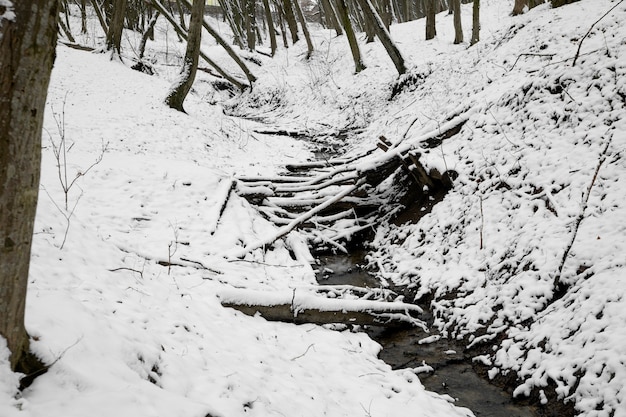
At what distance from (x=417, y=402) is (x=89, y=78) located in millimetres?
13960

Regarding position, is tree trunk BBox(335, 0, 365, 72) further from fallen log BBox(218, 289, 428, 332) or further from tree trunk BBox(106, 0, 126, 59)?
fallen log BBox(218, 289, 428, 332)

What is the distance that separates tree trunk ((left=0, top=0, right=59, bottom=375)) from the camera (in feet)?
4.66

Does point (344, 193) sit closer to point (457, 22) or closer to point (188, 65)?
point (188, 65)

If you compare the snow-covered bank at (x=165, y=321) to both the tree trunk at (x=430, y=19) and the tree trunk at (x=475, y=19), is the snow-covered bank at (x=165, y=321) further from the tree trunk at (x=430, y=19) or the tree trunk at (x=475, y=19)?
the tree trunk at (x=430, y=19)

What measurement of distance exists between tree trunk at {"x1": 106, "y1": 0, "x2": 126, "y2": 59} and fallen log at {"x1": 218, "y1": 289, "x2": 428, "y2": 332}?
50.8 feet

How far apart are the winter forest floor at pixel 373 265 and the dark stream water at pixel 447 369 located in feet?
0.42

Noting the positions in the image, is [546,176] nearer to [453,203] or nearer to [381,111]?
[453,203]

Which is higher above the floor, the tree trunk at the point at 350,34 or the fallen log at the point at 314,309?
the tree trunk at the point at 350,34

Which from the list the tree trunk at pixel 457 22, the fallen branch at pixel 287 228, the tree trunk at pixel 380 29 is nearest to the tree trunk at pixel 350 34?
the tree trunk at pixel 380 29

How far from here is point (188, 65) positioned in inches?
443

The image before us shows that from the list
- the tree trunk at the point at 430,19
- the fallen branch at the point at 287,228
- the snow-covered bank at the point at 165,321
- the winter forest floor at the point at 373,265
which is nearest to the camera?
the snow-covered bank at the point at 165,321

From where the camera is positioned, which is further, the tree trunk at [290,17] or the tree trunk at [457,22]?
the tree trunk at [290,17]

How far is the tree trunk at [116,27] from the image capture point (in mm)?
15212

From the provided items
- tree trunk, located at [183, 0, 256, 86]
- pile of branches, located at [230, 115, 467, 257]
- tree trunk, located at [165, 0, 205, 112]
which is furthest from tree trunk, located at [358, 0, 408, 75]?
tree trunk, located at [183, 0, 256, 86]
